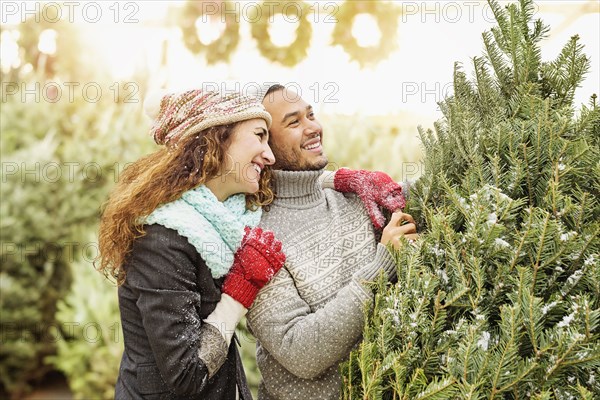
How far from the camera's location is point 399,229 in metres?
2.07

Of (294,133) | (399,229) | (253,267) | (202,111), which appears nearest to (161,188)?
(202,111)

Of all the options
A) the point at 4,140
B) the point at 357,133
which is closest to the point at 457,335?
the point at 357,133

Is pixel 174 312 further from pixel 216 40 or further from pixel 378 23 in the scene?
pixel 216 40

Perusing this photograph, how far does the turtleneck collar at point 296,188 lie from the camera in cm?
252

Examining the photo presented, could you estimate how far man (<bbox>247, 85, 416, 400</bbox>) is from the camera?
6.86ft

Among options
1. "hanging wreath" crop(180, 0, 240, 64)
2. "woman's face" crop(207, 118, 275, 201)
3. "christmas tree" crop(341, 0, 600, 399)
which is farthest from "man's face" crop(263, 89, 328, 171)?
"hanging wreath" crop(180, 0, 240, 64)

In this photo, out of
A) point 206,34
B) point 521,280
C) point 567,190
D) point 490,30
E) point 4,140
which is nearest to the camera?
point 521,280

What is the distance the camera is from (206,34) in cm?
505

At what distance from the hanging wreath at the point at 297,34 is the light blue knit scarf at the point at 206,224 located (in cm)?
259

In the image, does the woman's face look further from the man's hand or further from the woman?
the man's hand

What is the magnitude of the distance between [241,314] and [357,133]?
2.67 m

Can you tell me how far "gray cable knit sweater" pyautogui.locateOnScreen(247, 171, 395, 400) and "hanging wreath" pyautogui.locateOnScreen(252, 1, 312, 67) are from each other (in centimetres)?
230

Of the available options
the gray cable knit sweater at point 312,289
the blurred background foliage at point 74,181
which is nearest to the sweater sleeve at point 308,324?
the gray cable knit sweater at point 312,289

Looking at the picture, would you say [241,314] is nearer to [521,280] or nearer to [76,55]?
[521,280]
